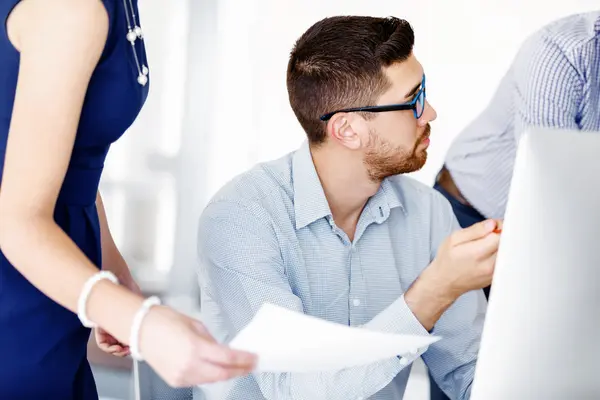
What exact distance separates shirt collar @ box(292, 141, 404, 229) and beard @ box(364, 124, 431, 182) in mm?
43

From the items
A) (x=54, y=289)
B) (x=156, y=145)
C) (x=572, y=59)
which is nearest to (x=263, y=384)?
(x=54, y=289)

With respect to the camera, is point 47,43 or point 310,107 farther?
point 310,107

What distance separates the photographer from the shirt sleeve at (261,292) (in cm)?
133

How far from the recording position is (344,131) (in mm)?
1746

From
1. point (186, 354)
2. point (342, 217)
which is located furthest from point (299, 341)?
point (342, 217)

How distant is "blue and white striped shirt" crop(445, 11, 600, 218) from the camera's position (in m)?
1.76

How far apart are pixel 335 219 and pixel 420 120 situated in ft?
0.96

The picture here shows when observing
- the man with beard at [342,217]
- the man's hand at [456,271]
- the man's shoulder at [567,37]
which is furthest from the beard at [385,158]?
the man's hand at [456,271]

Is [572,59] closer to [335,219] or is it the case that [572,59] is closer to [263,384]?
[335,219]

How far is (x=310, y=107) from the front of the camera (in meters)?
1.79

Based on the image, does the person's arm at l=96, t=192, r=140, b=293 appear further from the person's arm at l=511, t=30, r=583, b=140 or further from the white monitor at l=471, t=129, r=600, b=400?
the person's arm at l=511, t=30, r=583, b=140

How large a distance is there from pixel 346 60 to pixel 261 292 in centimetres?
59

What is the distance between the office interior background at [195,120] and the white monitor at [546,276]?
2.71 meters

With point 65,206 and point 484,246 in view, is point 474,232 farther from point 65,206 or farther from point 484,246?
point 65,206
